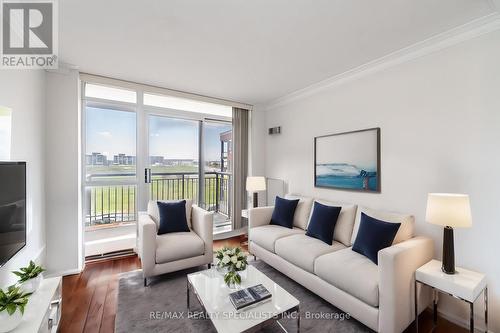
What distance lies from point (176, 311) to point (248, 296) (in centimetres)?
87

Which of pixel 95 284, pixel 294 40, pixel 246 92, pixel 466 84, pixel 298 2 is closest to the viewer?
pixel 298 2

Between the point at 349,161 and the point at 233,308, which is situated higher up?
the point at 349,161

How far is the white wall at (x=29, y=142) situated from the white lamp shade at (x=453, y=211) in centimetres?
348

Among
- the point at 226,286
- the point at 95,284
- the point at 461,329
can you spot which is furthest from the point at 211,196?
the point at 461,329

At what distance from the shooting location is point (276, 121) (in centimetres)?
436

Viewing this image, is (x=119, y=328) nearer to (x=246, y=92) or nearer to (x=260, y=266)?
(x=260, y=266)

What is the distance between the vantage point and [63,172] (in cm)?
280

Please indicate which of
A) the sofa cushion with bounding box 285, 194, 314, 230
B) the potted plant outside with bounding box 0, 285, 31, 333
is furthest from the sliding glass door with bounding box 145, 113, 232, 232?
the potted plant outside with bounding box 0, 285, 31, 333

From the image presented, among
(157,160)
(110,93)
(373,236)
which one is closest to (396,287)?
(373,236)

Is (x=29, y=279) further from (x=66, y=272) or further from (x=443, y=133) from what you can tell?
(x=443, y=133)

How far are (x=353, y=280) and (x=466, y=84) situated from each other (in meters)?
2.04

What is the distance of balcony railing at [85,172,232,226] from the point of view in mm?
3526

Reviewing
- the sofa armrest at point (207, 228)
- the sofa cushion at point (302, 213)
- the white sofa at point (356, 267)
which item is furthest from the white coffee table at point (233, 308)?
the sofa cushion at point (302, 213)

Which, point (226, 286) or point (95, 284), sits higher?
point (226, 286)
